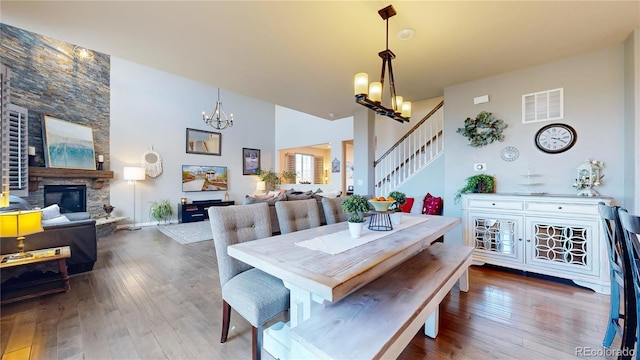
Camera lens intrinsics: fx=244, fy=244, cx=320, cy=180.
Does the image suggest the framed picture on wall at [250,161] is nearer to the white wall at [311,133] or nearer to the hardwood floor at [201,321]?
the white wall at [311,133]

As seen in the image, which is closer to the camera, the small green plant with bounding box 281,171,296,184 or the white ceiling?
the white ceiling

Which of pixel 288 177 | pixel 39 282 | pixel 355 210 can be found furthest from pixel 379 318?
pixel 288 177

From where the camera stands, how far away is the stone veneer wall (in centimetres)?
433

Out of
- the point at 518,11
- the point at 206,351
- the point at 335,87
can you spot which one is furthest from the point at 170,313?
the point at 518,11

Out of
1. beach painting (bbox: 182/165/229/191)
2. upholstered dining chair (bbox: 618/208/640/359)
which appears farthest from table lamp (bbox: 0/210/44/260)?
beach painting (bbox: 182/165/229/191)

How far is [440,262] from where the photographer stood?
2.07 m

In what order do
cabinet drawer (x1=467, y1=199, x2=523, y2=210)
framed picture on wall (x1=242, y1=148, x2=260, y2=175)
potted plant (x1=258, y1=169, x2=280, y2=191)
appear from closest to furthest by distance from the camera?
cabinet drawer (x1=467, y1=199, x2=523, y2=210)
framed picture on wall (x1=242, y1=148, x2=260, y2=175)
potted plant (x1=258, y1=169, x2=280, y2=191)

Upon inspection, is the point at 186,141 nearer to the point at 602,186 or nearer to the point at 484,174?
the point at 484,174

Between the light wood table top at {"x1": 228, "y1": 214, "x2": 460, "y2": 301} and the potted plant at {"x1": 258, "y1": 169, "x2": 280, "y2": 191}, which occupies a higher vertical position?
the potted plant at {"x1": 258, "y1": 169, "x2": 280, "y2": 191}

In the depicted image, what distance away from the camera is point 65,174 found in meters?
4.85

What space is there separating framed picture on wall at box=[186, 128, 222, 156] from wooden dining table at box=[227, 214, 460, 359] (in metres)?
6.61

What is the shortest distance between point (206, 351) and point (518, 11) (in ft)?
11.8

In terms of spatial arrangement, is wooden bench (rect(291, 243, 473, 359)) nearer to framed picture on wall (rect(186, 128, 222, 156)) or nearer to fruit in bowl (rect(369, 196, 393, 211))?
fruit in bowl (rect(369, 196, 393, 211))

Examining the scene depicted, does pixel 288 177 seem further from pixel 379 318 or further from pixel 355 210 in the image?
pixel 379 318
